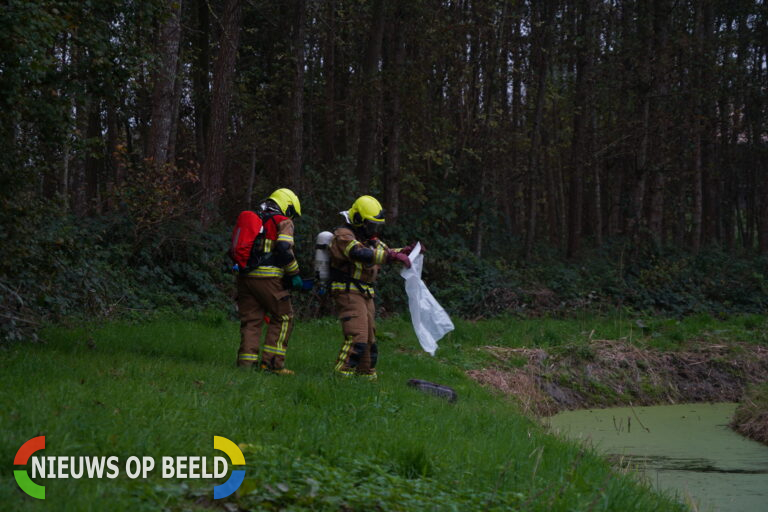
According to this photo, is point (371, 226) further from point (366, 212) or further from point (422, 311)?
point (422, 311)

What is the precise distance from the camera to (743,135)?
38656 millimetres

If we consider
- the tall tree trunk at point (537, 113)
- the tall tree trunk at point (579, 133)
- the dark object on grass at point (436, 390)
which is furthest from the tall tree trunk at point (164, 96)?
the tall tree trunk at point (579, 133)

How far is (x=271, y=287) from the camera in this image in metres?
9.66

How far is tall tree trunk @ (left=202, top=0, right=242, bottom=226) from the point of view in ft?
61.2

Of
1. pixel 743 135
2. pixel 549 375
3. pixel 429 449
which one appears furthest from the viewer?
pixel 743 135

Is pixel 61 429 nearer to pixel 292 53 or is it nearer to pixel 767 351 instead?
pixel 767 351

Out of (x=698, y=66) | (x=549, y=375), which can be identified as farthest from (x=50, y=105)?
(x=698, y=66)

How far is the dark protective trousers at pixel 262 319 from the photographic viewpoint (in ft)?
31.7

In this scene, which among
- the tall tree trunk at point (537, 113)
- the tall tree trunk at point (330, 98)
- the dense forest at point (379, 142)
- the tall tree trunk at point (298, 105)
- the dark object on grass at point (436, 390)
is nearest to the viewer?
the dark object on grass at point (436, 390)

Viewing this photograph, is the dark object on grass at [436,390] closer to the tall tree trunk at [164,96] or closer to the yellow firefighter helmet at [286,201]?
the yellow firefighter helmet at [286,201]

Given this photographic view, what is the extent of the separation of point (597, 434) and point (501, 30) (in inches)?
549

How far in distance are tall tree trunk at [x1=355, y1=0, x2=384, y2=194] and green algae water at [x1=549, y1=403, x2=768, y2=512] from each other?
399 inches

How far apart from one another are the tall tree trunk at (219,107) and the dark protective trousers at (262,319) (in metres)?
9.25

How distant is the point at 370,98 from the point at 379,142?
12.7 feet
